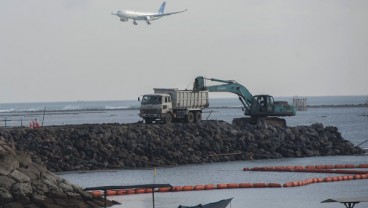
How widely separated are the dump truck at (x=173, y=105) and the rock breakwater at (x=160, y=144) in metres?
1.93

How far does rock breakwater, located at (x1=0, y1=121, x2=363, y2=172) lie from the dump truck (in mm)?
→ 1926

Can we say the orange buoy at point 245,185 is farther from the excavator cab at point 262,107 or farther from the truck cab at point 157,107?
the excavator cab at point 262,107

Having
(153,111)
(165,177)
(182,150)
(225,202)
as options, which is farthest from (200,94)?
(225,202)

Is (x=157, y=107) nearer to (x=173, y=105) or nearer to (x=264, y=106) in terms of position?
(x=173, y=105)

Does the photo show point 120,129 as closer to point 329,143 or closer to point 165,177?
point 165,177

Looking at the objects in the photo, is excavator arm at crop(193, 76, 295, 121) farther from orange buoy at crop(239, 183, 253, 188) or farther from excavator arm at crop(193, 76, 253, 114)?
orange buoy at crop(239, 183, 253, 188)

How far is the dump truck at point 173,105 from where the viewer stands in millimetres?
82688

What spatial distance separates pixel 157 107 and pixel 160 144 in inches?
277

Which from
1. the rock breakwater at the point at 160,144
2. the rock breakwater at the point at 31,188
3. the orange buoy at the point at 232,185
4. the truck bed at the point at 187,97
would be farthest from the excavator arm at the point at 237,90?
the rock breakwater at the point at 31,188

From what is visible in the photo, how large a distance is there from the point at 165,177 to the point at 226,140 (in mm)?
15946

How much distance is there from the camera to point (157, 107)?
270ft

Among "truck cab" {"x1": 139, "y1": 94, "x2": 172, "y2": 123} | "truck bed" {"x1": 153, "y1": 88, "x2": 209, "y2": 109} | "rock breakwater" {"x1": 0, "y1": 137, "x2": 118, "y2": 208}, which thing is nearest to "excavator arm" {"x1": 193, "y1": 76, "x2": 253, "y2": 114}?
"truck bed" {"x1": 153, "y1": 88, "x2": 209, "y2": 109}

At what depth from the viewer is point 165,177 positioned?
65.8m

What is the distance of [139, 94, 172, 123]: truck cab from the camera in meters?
82.4
